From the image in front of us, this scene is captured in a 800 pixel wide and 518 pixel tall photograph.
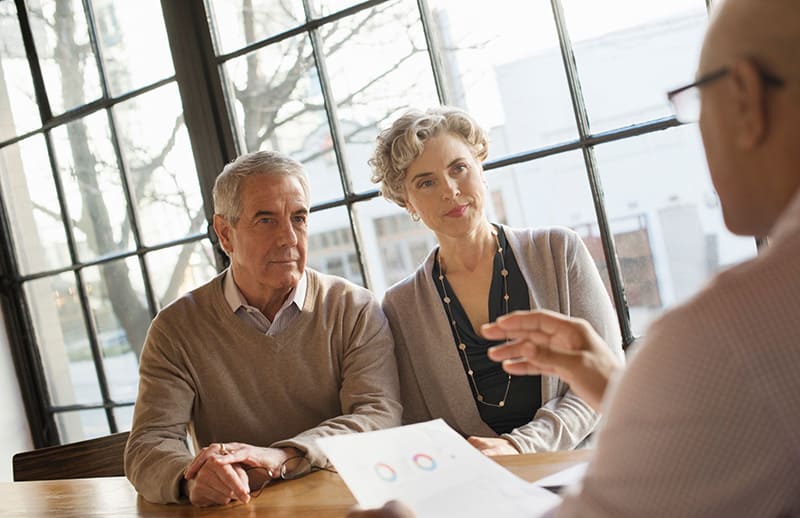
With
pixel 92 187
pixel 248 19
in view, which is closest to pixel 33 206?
pixel 92 187

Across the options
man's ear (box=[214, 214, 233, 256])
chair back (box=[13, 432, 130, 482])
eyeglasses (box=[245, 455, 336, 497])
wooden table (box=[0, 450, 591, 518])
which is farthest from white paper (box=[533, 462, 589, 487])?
chair back (box=[13, 432, 130, 482])

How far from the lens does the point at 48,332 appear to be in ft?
11.6

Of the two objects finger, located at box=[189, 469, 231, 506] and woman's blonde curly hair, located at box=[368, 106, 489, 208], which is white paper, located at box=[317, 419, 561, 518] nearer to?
finger, located at box=[189, 469, 231, 506]

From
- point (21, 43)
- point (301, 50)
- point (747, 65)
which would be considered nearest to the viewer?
point (747, 65)

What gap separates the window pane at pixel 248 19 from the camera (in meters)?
2.68

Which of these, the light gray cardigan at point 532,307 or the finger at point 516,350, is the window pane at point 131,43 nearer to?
the light gray cardigan at point 532,307

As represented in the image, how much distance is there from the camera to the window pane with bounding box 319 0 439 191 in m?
2.45

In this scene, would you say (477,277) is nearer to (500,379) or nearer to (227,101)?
(500,379)

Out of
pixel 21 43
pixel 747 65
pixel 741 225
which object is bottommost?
pixel 741 225

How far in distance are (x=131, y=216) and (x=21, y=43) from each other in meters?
0.95

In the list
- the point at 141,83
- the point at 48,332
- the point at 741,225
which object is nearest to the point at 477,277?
the point at 741,225

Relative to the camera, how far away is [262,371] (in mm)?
2094

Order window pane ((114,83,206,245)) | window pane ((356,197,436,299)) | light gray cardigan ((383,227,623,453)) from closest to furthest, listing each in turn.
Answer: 1. light gray cardigan ((383,227,623,453))
2. window pane ((356,197,436,299))
3. window pane ((114,83,206,245))

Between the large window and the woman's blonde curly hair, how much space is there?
182mm
